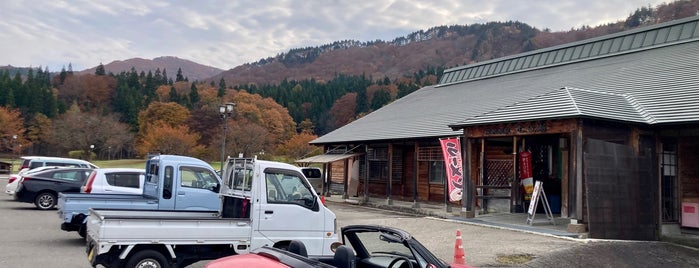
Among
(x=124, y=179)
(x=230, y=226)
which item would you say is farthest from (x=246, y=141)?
(x=230, y=226)

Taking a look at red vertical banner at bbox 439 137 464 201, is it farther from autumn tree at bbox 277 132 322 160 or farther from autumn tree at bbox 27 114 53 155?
autumn tree at bbox 27 114 53 155

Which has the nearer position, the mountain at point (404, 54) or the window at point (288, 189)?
the window at point (288, 189)

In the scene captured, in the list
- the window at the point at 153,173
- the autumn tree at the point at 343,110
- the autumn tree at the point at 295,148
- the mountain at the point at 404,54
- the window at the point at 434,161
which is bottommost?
the window at the point at 153,173

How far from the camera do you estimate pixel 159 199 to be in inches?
444

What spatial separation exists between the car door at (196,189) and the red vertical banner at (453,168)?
669 centimetres

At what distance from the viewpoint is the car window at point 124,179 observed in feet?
46.2

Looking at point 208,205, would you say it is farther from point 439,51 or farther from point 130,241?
point 439,51

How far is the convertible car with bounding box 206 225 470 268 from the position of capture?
3.95 metres

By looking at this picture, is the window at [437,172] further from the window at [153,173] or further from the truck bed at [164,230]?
the truck bed at [164,230]

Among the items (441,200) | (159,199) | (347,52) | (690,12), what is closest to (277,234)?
(159,199)

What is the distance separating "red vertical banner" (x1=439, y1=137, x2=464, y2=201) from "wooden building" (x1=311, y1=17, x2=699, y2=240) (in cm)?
32

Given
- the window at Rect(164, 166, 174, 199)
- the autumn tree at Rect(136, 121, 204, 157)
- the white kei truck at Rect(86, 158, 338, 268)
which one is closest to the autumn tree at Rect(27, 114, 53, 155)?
the autumn tree at Rect(136, 121, 204, 157)

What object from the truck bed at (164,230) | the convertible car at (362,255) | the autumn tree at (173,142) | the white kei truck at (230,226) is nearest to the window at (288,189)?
the white kei truck at (230,226)

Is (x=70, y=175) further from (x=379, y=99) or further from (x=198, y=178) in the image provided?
(x=379, y=99)
